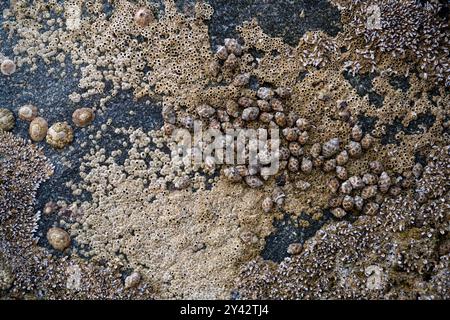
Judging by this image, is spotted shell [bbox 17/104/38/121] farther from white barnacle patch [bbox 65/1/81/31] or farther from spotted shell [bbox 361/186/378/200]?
spotted shell [bbox 361/186/378/200]

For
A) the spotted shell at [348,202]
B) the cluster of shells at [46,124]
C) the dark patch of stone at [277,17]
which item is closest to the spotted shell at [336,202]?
the spotted shell at [348,202]

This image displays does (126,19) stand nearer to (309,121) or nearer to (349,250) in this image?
(309,121)

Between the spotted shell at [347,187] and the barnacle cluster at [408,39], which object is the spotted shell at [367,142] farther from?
the barnacle cluster at [408,39]

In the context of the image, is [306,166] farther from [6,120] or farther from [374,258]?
[6,120]

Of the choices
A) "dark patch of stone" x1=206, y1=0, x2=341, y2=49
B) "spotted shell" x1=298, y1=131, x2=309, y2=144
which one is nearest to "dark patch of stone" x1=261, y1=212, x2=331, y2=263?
"spotted shell" x1=298, y1=131, x2=309, y2=144

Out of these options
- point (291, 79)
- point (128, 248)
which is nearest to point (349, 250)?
point (291, 79)

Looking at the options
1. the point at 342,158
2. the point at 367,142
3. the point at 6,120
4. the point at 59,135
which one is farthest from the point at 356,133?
the point at 6,120
